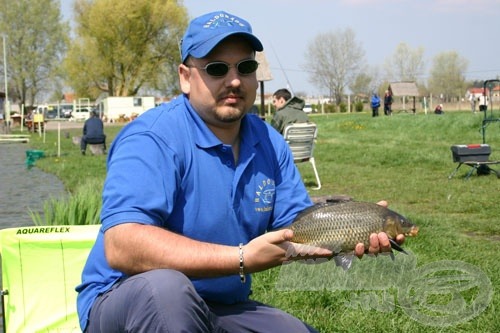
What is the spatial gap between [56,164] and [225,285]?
17278 mm

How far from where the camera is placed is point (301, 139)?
13.1 metres

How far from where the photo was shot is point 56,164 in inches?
770

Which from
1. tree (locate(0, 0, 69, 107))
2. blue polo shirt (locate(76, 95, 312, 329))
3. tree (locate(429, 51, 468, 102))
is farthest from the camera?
tree (locate(429, 51, 468, 102))

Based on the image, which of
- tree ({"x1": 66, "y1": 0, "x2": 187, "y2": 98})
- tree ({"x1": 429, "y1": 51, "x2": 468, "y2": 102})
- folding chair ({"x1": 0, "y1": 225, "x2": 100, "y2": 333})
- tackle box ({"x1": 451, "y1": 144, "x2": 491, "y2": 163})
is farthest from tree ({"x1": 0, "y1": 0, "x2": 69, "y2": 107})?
folding chair ({"x1": 0, "y1": 225, "x2": 100, "y2": 333})

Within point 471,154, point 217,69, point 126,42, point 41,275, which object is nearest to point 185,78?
point 217,69

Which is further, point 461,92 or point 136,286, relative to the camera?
point 461,92

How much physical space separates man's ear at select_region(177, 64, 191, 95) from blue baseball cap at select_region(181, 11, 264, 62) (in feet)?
0.19

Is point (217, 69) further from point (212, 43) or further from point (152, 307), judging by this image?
point (152, 307)

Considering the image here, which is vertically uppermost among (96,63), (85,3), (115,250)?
(85,3)

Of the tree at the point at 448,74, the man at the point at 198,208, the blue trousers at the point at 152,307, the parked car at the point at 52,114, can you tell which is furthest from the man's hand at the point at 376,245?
the tree at the point at 448,74

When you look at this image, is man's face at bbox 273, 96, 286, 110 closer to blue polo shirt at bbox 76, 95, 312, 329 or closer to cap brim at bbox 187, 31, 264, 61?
blue polo shirt at bbox 76, 95, 312, 329

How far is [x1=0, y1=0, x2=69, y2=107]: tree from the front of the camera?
83500 millimetres

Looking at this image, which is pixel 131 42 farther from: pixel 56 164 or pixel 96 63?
pixel 56 164

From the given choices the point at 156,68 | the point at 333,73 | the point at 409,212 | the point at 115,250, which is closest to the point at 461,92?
the point at 333,73
